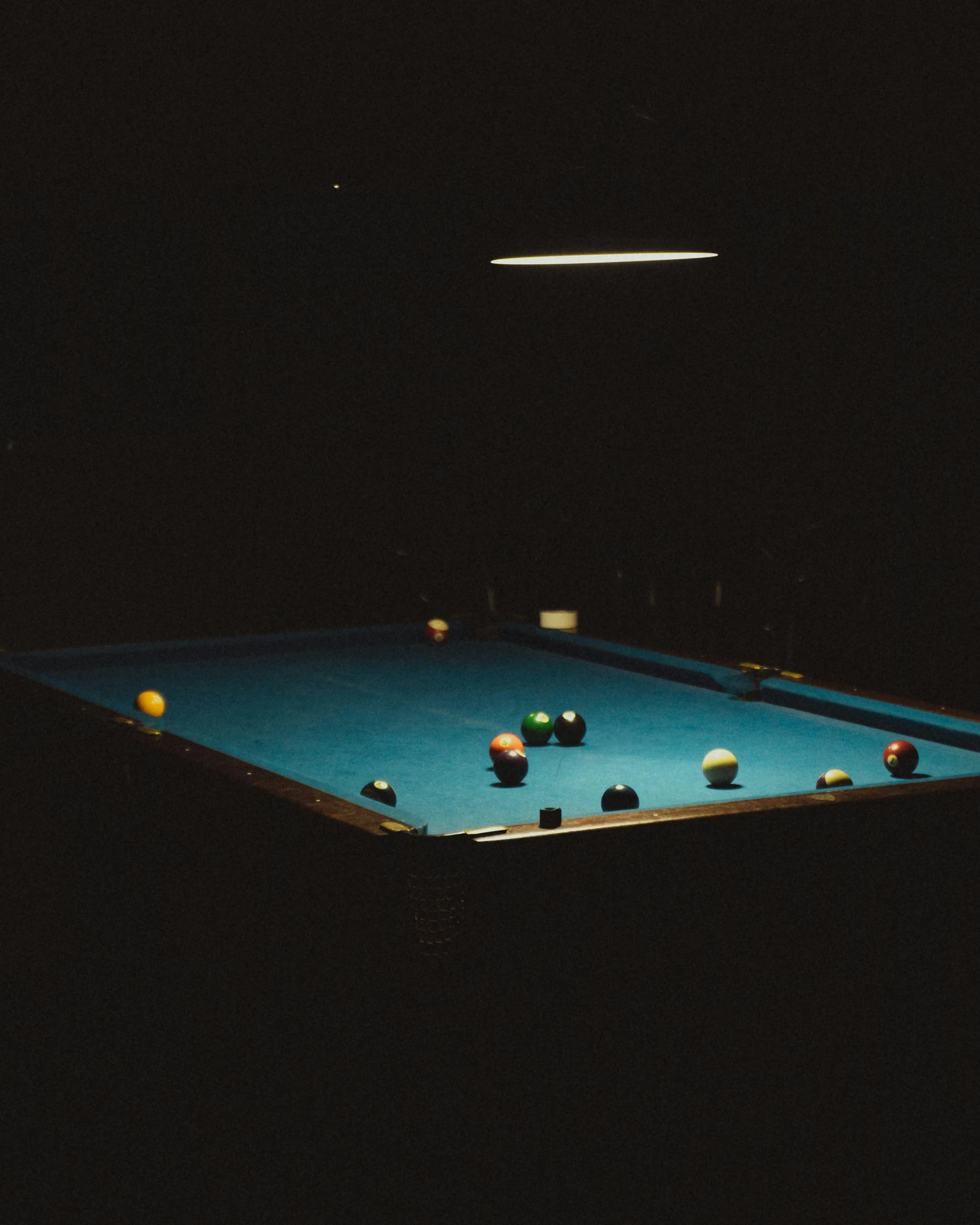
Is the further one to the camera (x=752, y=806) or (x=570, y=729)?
(x=570, y=729)

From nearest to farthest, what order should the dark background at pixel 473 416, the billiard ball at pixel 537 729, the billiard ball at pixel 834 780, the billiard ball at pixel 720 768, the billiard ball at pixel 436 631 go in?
the billiard ball at pixel 834 780
the billiard ball at pixel 720 768
the billiard ball at pixel 537 729
the billiard ball at pixel 436 631
the dark background at pixel 473 416

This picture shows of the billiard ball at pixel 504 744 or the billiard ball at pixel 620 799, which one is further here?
the billiard ball at pixel 504 744

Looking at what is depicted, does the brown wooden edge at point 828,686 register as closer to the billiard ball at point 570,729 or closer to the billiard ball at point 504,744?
the billiard ball at point 570,729

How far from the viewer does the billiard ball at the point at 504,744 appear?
11.0ft

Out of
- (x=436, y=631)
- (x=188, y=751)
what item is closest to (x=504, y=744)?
(x=188, y=751)

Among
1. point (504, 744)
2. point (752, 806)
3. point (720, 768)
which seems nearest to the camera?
point (752, 806)

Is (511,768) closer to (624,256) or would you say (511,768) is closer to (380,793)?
(380,793)

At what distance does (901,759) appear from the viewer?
124 inches

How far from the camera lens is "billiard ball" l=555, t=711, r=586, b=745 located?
3.66 meters

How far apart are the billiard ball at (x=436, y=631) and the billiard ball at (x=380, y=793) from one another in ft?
7.22

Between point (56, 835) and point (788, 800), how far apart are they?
6.79ft

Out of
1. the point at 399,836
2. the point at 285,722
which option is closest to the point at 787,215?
the point at 285,722

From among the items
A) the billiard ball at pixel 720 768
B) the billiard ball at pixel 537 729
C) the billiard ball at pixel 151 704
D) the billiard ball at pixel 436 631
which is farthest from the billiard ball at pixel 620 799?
the billiard ball at pixel 436 631

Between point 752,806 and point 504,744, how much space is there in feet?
Result: 2.45
